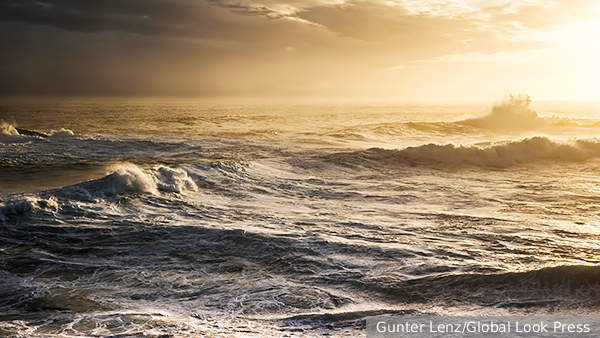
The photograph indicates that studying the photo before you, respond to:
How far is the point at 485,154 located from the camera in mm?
20266

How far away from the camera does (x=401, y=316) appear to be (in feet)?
16.9

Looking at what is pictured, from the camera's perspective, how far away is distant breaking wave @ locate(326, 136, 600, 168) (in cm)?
1947

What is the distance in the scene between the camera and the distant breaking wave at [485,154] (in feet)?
63.9

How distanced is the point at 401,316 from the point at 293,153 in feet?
56.2

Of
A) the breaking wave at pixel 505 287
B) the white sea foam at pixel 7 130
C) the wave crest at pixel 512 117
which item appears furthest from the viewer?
the wave crest at pixel 512 117

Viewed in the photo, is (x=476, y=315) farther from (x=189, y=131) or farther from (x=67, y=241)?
(x=189, y=131)

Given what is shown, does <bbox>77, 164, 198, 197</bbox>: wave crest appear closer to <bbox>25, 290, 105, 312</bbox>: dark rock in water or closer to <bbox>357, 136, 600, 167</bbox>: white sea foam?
<bbox>25, 290, 105, 312</bbox>: dark rock in water

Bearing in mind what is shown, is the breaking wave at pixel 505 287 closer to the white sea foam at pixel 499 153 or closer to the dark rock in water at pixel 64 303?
the dark rock in water at pixel 64 303

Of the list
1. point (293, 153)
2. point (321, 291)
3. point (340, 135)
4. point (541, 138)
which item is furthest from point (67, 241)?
point (340, 135)

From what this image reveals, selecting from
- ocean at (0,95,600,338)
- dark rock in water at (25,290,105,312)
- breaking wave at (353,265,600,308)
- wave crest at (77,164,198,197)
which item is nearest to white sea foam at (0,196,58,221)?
ocean at (0,95,600,338)

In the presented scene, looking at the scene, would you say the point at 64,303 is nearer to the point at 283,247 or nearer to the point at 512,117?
the point at 283,247

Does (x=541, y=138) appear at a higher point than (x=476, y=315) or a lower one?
higher

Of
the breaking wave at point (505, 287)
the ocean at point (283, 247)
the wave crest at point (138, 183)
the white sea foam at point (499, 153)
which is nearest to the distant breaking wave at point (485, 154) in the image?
the white sea foam at point (499, 153)

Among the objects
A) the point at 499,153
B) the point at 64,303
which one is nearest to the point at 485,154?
the point at 499,153
